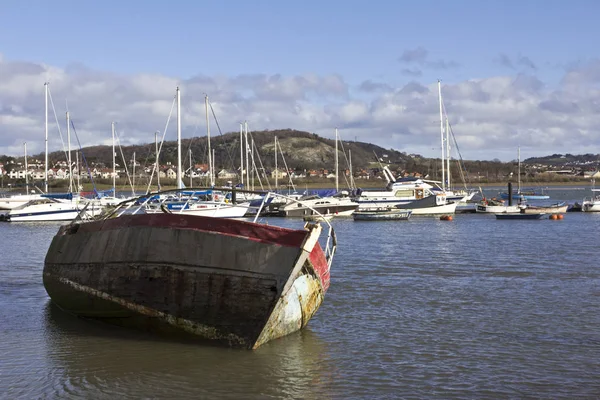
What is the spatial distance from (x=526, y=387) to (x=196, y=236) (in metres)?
5.60

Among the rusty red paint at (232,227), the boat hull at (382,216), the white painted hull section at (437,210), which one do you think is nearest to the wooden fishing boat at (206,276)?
the rusty red paint at (232,227)

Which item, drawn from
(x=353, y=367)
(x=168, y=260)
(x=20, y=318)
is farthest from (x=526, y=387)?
(x=20, y=318)

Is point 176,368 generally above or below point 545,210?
above

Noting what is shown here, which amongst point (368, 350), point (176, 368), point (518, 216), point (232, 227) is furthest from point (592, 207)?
point (176, 368)

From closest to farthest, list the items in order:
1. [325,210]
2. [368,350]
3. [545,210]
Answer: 1. [368,350]
2. [545,210]
3. [325,210]

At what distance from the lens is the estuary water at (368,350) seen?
10.6 meters

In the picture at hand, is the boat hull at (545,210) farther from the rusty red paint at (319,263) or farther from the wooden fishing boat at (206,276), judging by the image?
the wooden fishing boat at (206,276)

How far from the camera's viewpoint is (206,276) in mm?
12062

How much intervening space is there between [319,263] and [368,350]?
183 centimetres

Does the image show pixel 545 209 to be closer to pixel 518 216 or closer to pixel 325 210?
pixel 518 216

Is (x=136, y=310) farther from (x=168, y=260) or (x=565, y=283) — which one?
(x=565, y=283)

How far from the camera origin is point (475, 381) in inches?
426

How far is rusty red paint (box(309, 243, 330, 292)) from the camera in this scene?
A: 13.1 m

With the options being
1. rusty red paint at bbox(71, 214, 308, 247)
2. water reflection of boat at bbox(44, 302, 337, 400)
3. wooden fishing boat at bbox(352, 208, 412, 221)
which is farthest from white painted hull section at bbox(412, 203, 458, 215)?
rusty red paint at bbox(71, 214, 308, 247)
